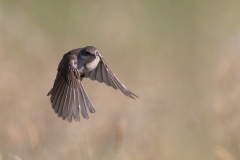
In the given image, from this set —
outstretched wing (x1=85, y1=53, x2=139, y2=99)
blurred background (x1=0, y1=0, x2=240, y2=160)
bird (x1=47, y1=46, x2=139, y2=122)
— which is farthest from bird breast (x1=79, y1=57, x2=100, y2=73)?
blurred background (x1=0, y1=0, x2=240, y2=160)

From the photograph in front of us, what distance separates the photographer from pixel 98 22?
9.04m

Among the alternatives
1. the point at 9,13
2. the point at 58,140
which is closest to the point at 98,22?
the point at 9,13

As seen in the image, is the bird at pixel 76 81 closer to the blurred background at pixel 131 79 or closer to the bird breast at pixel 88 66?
the bird breast at pixel 88 66

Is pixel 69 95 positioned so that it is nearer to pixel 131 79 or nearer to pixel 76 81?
pixel 76 81

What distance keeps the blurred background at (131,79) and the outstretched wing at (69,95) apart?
0.23 metres

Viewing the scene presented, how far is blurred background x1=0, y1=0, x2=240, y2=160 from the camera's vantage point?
15.4 ft

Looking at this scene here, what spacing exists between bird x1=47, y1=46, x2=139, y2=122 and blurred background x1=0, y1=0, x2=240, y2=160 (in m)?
0.25

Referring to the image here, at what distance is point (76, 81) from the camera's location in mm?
4438

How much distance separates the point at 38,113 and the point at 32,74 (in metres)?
1.37

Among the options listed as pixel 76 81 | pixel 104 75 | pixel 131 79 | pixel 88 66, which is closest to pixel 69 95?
pixel 76 81

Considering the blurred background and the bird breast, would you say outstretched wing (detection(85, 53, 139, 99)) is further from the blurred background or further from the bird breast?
the blurred background

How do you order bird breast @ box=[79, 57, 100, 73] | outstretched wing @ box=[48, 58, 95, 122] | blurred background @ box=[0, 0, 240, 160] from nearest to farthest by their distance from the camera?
outstretched wing @ box=[48, 58, 95, 122]
bird breast @ box=[79, 57, 100, 73]
blurred background @ box=[0, 0, 240, 160]

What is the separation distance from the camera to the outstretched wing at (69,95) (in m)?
4.19

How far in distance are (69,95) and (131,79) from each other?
2893 millimetres
